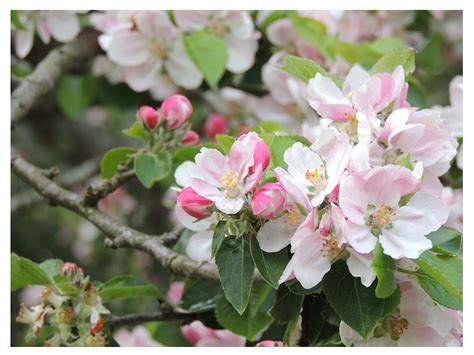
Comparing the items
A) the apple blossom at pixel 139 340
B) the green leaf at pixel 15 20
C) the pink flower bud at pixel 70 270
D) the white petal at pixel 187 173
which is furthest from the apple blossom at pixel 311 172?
the green leaf at pixel 15 20

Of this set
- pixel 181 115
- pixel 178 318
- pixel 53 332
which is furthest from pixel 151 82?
pixel 53 332

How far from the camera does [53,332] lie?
1.16 m

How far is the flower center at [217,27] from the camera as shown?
1.66m

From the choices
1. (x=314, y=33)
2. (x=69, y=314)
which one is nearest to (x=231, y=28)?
(x=314, y=33)

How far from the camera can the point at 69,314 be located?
115 centimetres

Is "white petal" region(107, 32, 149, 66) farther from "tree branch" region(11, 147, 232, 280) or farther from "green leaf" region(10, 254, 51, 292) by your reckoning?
"green leaf" region(10, 254, 51, 292)

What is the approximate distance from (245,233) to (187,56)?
0.78 metres

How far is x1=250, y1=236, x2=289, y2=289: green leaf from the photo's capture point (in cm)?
93

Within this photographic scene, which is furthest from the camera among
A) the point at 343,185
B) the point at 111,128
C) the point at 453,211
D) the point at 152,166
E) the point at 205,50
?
the point at 111,128

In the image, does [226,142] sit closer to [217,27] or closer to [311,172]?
[311,172]

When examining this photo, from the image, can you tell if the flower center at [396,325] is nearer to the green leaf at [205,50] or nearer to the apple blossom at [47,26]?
the green leaf at [205,50]

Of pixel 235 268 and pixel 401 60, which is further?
pixel 401 60

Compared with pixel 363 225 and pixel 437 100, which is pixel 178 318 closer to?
pixel 363 225

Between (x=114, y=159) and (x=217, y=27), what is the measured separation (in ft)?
1.51
